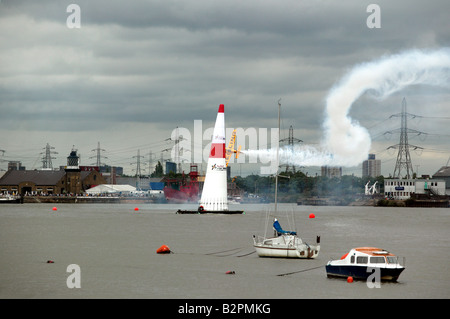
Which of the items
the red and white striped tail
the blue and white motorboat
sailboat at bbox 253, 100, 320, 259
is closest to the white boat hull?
sailboat at bbox 253, 100, 320, 259

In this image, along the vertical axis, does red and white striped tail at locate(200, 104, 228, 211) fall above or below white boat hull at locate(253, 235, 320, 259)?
above

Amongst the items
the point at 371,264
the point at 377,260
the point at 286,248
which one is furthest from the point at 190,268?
the point at 377,260

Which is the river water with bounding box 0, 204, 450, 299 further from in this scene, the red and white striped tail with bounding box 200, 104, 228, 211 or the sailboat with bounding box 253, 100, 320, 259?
the red and white striped tail with bounding box 200, 104, 228, 211

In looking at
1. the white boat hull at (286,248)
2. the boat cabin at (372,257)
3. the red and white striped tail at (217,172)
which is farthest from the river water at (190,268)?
the red and white striped tail at (217,172)

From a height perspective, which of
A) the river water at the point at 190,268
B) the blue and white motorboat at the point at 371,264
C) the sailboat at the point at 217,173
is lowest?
the river water at the point at 190,268

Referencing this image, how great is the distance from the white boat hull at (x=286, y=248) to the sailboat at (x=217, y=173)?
169 feet

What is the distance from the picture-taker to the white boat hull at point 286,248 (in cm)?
5812

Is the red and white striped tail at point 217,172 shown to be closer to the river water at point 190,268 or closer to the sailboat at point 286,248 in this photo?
the river water at point 190,268

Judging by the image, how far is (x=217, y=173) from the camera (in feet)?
364

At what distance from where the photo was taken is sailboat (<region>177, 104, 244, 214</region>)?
10956cm

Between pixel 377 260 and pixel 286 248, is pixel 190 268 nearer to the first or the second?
pixel 286 248

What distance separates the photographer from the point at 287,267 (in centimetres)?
5525

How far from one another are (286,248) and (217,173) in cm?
5346

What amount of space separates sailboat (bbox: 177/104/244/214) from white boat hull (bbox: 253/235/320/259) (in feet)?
169
